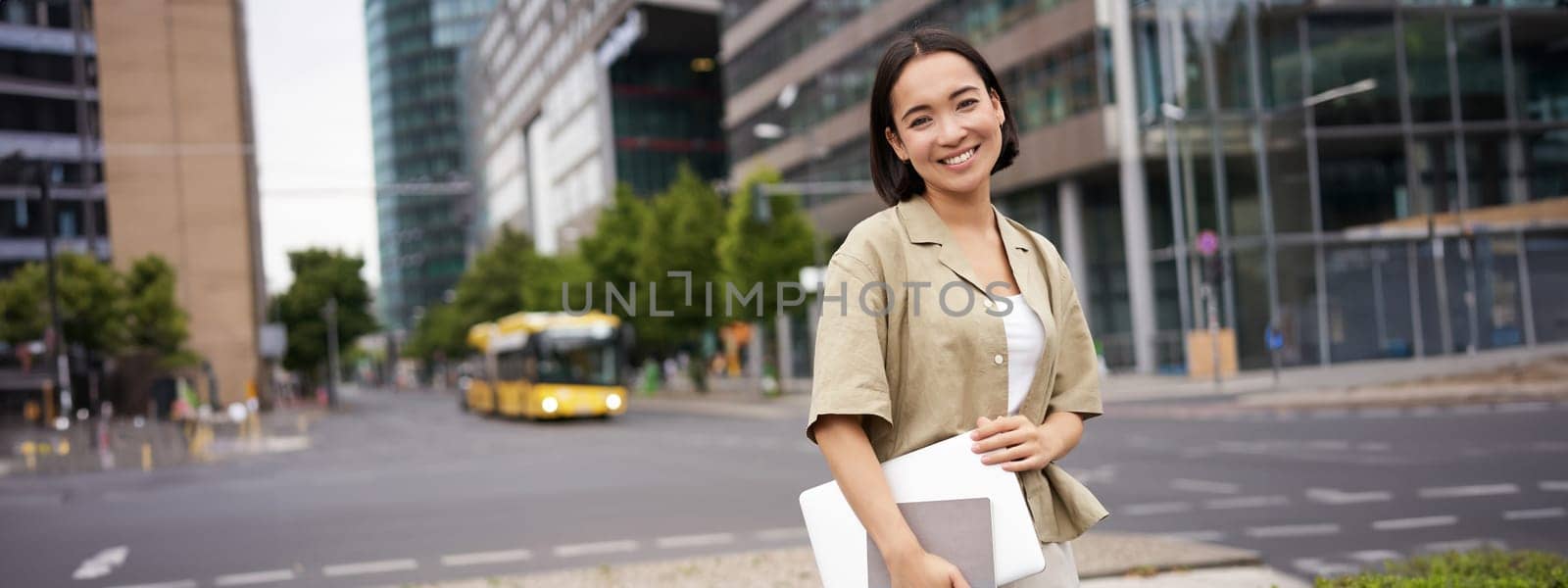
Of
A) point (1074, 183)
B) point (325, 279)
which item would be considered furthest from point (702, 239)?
point (325, 279)

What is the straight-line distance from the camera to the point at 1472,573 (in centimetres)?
530

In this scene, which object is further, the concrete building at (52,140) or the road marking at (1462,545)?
the concrete building at (52,140)

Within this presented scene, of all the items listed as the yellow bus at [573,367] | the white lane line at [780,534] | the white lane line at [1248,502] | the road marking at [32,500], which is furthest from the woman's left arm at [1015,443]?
the yellow bus at [573,367]

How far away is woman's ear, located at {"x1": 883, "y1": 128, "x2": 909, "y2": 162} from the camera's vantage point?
268 cm

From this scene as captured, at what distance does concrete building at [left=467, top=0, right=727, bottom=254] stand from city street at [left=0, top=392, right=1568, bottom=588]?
1966 inches

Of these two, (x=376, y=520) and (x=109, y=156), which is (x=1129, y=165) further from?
(x=109, y=156)

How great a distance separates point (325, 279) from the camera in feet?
238

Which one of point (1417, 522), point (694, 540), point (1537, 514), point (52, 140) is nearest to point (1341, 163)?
point (1537, 514)

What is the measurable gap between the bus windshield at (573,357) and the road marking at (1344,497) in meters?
23.6

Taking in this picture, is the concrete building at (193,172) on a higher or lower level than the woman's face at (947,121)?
higher

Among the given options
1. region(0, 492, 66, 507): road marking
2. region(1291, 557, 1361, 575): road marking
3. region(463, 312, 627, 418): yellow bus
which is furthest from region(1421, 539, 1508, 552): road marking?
region(463, 312, 627, 418): yellow bus

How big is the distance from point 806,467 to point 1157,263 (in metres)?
21.7

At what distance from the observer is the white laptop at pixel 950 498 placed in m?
2.35

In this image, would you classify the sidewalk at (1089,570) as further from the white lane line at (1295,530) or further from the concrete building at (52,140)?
the concrete building at (52,140)
